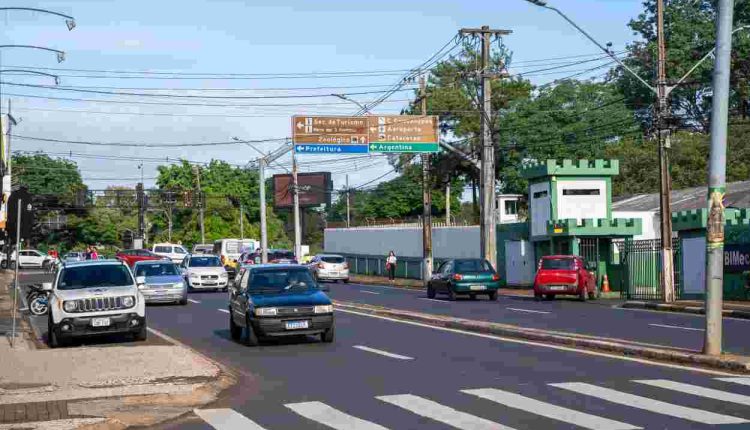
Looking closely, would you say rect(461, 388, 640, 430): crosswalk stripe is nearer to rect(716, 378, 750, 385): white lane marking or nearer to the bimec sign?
rect(716, 378, 750, 385): white lane marking

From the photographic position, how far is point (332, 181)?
10931cm

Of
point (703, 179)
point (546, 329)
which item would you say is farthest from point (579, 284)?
point (703, 179)

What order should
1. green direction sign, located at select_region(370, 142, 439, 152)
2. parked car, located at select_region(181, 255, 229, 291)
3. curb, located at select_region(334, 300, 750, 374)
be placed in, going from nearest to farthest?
curb, located at select_region(334, 300, 750, 374) < parked car, located at select_region(181, 255, 229, 291) < green direction sign, located at select_region(370, 142, 439, 152)

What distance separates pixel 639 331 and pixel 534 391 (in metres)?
10.0

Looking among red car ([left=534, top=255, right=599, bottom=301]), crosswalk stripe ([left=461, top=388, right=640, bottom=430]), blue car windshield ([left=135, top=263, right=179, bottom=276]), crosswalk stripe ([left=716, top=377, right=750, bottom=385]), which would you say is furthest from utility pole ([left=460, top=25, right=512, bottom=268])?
crosswalk stripe ([left=461, top=388, right=640, bottom=430])

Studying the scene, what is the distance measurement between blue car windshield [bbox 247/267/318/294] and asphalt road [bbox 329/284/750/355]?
5.90 m

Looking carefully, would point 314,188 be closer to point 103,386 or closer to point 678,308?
point 678,308

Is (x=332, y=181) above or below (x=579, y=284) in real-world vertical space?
above

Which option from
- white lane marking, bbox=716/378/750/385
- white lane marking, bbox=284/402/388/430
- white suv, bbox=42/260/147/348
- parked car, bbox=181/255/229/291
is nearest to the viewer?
white lane marking, bbox=284/402/388/430

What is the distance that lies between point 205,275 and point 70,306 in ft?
77.5

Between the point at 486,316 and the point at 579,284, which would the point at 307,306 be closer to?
the point at 486,316

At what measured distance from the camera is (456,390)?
14.3m

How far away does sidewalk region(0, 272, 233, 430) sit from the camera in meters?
12.5

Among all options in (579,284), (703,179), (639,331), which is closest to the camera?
(639,331)
